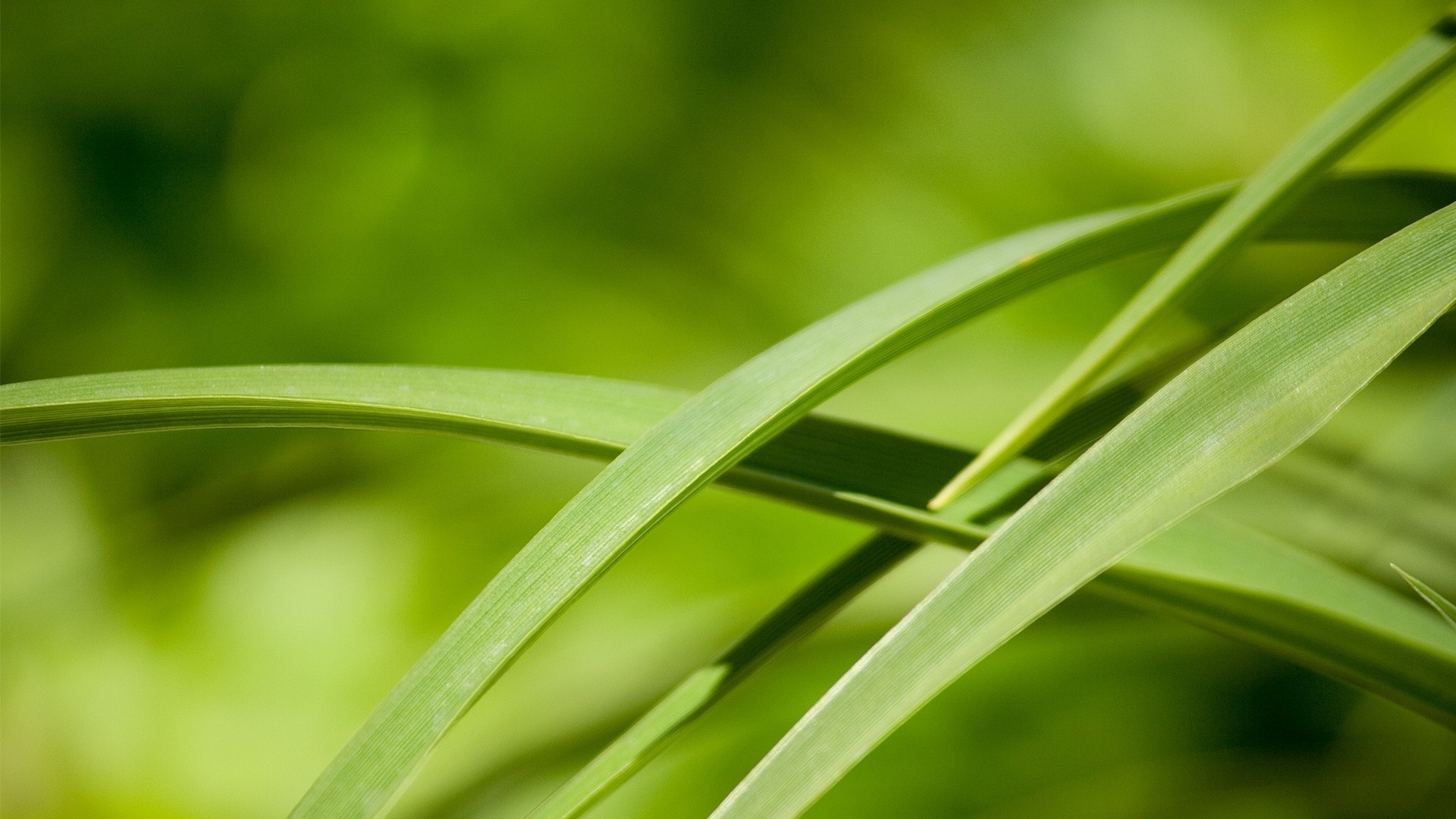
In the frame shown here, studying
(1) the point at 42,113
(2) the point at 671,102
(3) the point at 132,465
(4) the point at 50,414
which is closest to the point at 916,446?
(4) the point at 50,414

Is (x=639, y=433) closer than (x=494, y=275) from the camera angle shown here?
Yes

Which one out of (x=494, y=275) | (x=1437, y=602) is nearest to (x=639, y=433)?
(x=1437, y=602)

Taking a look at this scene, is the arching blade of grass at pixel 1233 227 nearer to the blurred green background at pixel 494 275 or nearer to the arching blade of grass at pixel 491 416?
the arching blade of grass at pixel 491 416

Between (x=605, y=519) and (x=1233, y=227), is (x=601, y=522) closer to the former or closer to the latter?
(x=605, y=519)

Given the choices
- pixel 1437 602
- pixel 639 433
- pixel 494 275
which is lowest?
pixel 1437 602

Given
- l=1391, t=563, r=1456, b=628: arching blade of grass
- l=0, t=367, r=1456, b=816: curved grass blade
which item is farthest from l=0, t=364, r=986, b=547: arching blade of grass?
l=1391, t=563, r=1456, b=628: arching blade of grass

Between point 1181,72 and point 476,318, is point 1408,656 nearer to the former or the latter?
point 1181,72
